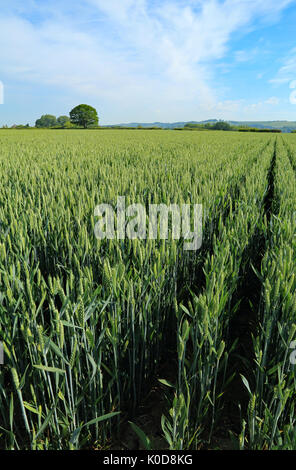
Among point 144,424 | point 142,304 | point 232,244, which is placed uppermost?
point 232,244

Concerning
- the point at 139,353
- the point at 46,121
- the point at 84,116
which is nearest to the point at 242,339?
the point at 139,353

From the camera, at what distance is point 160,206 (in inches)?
84.4

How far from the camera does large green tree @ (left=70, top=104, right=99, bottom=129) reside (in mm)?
58281

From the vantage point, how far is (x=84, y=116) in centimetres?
5828

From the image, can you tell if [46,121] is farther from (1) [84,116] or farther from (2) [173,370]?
(2) [173,370]

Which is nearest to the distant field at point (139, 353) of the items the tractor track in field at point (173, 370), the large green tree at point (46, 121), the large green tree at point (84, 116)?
the tractor track in field at point (173, 370)

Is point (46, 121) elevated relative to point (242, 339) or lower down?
elevated

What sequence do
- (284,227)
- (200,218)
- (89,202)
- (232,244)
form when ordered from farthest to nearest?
(89,202), (200,218), (284,227), (232,244)

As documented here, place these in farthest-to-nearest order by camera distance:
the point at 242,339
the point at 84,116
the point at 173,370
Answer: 1. the point at 84,116
2. the point at 242,339
3. the point at 173,370

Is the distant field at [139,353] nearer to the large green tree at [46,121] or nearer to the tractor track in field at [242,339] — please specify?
the tractor track in field at [242,339]

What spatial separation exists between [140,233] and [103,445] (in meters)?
0.97
